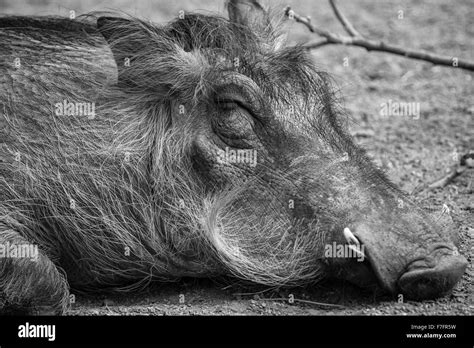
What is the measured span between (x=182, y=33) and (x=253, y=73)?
536 mm

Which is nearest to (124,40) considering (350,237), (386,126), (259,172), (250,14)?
(250,14)

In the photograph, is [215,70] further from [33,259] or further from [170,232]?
[33,259]

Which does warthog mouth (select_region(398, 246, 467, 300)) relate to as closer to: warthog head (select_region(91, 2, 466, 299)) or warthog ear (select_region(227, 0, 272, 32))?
warthog head (select_region(91, 2, 466, 299))

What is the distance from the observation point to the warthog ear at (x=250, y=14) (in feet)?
16.9

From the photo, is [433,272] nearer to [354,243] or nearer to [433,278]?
[433,278]

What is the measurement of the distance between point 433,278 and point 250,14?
2120mm

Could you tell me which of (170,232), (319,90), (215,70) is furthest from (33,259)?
(319,90)

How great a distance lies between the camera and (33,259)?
4355 mm

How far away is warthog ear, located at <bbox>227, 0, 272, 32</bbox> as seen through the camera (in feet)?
16.9

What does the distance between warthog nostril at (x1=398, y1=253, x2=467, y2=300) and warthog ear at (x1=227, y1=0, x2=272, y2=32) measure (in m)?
1.87

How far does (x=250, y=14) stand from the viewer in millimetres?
5254

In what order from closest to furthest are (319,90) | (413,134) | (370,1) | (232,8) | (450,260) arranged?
(450,260), (319,90), (232,8), (413,134), (370,1)

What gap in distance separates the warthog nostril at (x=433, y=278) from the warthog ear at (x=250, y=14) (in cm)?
187

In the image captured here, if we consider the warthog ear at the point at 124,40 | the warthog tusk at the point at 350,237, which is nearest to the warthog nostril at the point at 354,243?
the warthog tusk at the point at 350,237
